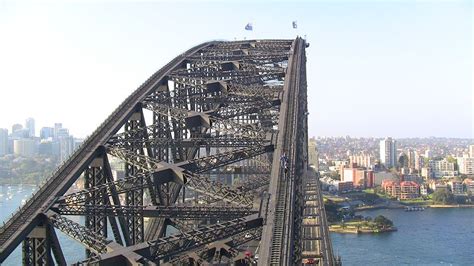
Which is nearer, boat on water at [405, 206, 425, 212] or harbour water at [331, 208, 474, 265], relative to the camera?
harbour water at [331, 208, 474, 265]

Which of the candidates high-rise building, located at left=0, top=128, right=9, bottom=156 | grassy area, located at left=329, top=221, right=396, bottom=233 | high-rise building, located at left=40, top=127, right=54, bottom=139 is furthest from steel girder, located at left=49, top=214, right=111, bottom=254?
high-rise building, located at left=40, top=127, right=54, bottom=139

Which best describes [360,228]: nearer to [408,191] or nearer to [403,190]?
[403,190]

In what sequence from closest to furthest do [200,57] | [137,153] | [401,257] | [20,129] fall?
[137,153] < [200,57] < [401,257] < [20,129]

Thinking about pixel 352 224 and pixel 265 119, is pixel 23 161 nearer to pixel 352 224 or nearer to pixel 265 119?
pixel 352 224

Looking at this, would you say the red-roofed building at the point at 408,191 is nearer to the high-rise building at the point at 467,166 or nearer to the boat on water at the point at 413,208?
the boat on water at the point at 413,208

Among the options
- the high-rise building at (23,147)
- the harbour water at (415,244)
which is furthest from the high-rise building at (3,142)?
the harbour water at (415,244)

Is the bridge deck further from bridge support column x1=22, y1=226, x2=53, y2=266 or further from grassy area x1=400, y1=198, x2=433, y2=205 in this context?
grassy area x1=400, y1=198, x2=433, y2=205

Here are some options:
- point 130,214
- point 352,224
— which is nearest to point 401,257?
point 352,224
